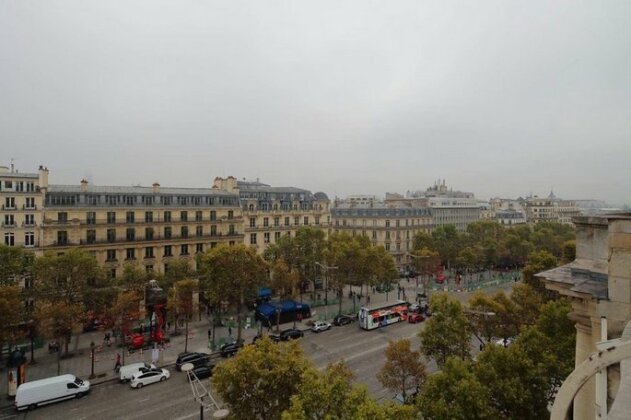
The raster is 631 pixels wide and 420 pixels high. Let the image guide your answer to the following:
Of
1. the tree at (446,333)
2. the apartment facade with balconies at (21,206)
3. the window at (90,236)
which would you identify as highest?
the apartment facade with balconies at (21,206)

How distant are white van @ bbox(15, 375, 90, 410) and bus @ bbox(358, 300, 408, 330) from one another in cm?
2464

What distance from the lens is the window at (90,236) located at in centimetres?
4131

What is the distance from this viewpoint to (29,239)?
38219 mm

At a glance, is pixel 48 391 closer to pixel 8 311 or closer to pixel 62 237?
pixel 8 311

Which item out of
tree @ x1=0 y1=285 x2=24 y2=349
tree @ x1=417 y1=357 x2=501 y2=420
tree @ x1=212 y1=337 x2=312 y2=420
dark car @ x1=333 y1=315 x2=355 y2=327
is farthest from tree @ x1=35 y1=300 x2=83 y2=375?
tree @ x1=417 y1=357 x2=501 y2=420

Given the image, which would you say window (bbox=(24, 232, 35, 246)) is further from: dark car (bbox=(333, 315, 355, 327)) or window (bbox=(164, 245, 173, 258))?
dark car (bbox=(333, 315, 355, 327))

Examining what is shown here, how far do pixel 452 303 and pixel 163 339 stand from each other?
27.3m

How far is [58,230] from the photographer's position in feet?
130

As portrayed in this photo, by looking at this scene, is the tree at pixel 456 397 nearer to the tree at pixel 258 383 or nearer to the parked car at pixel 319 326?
the tree at pixel 258 383

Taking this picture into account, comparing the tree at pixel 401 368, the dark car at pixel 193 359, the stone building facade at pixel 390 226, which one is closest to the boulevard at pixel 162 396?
the dark car at pixel 193 359

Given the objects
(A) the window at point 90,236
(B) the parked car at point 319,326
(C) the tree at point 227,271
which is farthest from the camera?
(A) the window at point 90,236

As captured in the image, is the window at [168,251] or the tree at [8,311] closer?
the tree at [8,311]

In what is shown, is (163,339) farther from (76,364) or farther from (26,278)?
(26,278)

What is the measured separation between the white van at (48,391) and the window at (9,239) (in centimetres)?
1815
